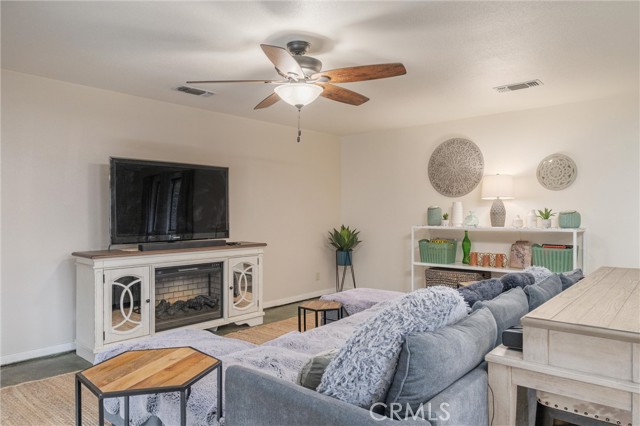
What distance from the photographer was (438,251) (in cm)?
497

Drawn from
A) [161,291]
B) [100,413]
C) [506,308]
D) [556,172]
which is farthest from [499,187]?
[100,413]

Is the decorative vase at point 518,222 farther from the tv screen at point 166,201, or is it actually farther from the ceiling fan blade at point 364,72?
the tv screen at point 166,201

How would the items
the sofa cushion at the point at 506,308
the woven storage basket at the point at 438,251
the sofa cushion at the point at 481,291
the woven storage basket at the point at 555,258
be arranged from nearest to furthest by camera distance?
the sofa cushion at the point at 506,308 → the sofa cushion at the point at 481,291 → the woven storage basket at the point at 555,258 → the woven storage basket at the point at 438,251

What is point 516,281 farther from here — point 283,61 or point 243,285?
point 243,285

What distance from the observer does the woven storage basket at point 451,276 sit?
4664 mm

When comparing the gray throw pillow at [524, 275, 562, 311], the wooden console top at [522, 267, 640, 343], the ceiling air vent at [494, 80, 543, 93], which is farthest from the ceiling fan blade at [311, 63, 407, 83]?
the ceiling air vent at [494, 80, 543, 93]

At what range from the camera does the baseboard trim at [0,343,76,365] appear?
328 centimetres

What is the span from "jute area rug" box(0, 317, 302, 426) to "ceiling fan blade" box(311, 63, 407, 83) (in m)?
2.46

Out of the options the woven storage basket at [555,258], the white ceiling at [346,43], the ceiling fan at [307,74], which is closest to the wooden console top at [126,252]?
the white ceiling at [346,43]

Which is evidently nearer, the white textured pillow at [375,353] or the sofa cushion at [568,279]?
the white textured pillow at [375,353]

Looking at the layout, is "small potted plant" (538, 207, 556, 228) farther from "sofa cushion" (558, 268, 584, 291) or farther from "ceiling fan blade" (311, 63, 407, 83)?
"ceiling fan blade" (311, 63, 407, 83)

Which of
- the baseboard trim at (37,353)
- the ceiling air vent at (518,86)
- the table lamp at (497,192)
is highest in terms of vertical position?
the ceiling air vent at (518,86)

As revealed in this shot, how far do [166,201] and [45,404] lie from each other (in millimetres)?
1904

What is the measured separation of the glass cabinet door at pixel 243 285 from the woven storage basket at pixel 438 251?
2072 mm
